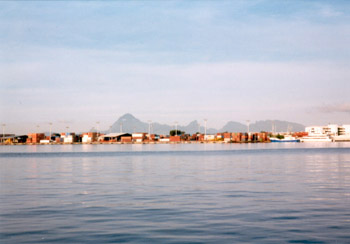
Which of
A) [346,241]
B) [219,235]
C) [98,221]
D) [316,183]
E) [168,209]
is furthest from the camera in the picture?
[316,183]

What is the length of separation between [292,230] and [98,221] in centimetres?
827

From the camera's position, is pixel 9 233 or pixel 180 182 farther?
pixel 180 182

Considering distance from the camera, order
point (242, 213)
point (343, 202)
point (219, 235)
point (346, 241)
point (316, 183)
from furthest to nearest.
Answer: point (316, 183) → point (343, 202) → point (242, 213) → point (219, 235) → point (346, 241)

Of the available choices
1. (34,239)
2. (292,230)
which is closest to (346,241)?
(292,230)

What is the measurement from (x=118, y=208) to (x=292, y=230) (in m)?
9.53

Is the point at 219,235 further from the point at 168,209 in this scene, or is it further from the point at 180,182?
the point at 180,182

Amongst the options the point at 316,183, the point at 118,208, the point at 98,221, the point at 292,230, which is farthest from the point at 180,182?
the point at 292,230

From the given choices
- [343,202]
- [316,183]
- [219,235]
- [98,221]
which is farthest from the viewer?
[316,183]

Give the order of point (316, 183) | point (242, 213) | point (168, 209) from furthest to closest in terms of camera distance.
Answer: point (316, 183) → point (168, 209) → point (242, 213)

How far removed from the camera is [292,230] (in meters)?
16.4

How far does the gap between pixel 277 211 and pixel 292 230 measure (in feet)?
14.4

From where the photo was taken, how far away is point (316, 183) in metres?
34.0

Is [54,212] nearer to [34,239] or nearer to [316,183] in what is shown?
[34,239]

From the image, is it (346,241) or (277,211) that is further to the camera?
(277,211)
